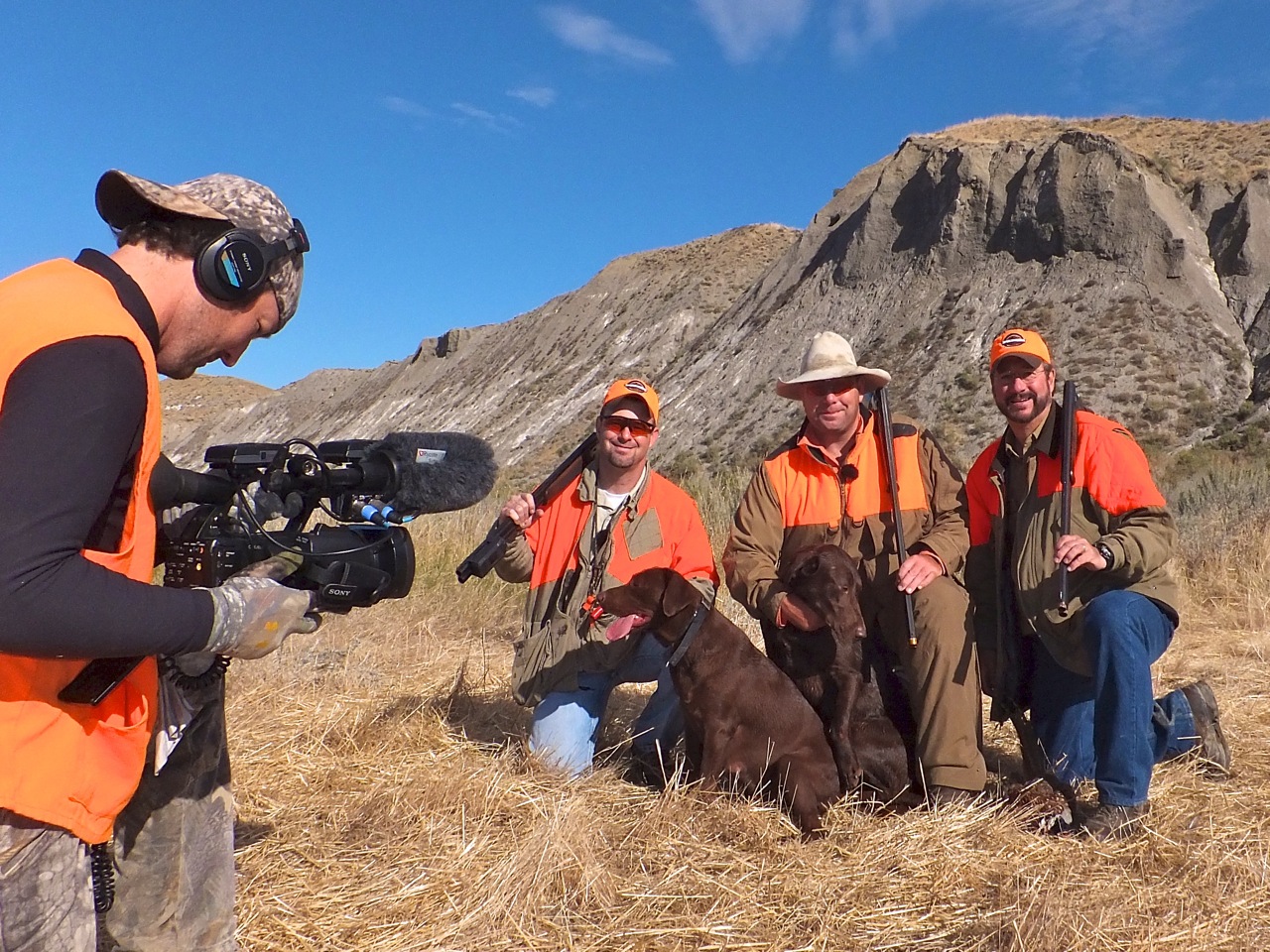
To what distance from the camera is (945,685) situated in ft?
13.6

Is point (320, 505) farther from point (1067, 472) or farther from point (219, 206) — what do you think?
point (1067, 472)

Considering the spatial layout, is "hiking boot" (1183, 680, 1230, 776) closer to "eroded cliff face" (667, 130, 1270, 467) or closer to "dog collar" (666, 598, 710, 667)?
"dog collar" (666, 598, 710, 667)

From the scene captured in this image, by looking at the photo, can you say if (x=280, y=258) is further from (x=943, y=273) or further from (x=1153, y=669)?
(x=943, y=273)

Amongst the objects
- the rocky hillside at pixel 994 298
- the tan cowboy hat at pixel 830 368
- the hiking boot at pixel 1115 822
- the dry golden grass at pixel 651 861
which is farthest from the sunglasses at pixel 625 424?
the rocky hillside at pixel 994 298

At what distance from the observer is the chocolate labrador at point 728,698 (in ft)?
13.4

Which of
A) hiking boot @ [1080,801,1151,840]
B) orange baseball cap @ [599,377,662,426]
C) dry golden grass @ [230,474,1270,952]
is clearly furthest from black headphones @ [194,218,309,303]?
hiking boot @ [1080,801,1151,840]

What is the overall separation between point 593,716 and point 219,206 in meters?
3.28

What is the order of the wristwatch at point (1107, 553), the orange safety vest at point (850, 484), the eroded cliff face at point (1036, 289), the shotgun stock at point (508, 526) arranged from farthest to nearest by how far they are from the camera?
the eroded cliff face at point (1036, 289) → the orange safety vest at point (850, 484) → the shotgun stock at point (508, 526) → the wristwatch at point (1107, 553)

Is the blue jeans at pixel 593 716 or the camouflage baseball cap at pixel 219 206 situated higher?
the camouflage baseball cap at pixel 219 206

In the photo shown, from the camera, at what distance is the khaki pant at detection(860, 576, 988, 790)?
409cm

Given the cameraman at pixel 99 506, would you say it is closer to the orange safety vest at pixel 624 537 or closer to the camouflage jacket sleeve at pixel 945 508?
the orange safety vest at pixel 624 537

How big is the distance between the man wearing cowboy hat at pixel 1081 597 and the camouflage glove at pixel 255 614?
10.4 feet

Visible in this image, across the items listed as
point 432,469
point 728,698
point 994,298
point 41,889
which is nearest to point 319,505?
point 432,469

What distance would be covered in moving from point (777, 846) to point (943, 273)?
2933cm
